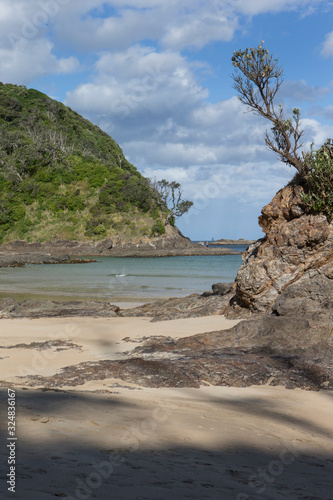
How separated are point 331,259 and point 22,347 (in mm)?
6999

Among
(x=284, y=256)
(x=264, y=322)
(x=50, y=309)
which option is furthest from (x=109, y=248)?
(x=264, y=322)

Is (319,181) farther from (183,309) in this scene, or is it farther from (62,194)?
(62,194)

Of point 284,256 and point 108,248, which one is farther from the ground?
point 284,256

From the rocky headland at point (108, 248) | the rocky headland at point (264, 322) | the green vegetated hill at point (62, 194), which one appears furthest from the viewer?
the green vegetated hill at point (62, 194)

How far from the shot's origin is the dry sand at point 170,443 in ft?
7.98

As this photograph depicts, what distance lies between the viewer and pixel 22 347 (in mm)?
8594

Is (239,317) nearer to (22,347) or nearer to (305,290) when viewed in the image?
(305,290)

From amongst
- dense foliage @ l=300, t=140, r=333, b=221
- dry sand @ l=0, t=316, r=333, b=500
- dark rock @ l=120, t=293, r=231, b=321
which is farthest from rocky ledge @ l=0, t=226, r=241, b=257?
dry sand @ l=0, t=316, r=333, b=500

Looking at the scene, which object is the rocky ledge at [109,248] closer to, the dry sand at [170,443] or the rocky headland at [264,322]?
the rocky headland at [264,322]

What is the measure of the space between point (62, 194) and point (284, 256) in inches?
2632

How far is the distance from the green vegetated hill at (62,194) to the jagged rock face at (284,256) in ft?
188

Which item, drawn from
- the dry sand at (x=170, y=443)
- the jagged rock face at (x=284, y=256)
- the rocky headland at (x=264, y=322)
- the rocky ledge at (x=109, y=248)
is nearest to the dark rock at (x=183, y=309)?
the rocky headland at (x=264, y=322)

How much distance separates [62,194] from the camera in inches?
2894

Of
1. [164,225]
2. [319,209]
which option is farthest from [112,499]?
[164,225]
